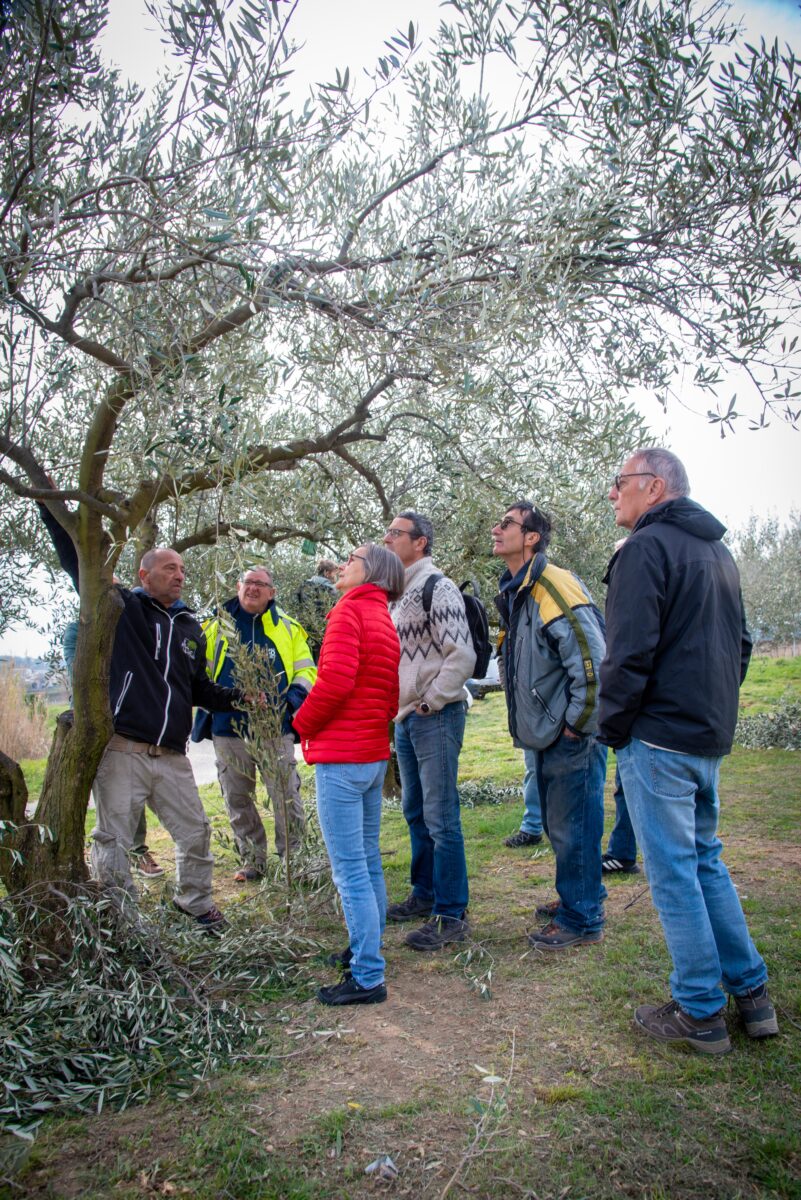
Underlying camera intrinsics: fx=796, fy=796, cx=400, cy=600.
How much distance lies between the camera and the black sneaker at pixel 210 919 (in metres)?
4.88

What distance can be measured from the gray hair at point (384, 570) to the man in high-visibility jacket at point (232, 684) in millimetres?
1780

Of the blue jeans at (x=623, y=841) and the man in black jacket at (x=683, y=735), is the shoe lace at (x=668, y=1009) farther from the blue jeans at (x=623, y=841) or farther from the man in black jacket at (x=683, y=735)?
the blue jeans at (x=623, y=841)

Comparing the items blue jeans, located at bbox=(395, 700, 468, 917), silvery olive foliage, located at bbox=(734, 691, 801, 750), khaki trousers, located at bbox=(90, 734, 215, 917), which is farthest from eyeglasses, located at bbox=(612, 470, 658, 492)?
silvery olive foliage, located at bbox=(734, 691, 801, 750)

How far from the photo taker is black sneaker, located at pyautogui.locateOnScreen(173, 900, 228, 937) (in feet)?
16.0

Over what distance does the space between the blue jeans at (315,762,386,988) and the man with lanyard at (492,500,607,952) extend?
1.05 meters

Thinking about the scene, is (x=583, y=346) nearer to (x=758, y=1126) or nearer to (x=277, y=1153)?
(x=758, y=1126)

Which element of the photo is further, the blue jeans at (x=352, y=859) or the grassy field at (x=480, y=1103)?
the blue jeans at (x=352, y=859)

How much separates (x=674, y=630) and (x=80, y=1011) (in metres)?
3.15

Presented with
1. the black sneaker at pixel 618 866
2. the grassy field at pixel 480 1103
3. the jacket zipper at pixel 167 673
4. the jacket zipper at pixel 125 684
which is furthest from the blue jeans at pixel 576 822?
the jacket zipper at pixel 125 684

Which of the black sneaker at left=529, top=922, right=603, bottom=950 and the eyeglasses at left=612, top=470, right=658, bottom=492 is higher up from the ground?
the eyeglasses at left=612, top=470, right=658, bottom=492

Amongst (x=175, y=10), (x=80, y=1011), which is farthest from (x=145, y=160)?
(x=80, y=1011)

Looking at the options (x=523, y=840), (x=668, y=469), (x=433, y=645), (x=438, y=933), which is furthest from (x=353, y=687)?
(x=523, y=840)

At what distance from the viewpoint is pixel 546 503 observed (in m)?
7.30

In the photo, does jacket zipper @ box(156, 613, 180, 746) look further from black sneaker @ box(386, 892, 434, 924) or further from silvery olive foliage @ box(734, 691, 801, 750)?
silvery olive foliage @ box(734, 691, 801, 750)
